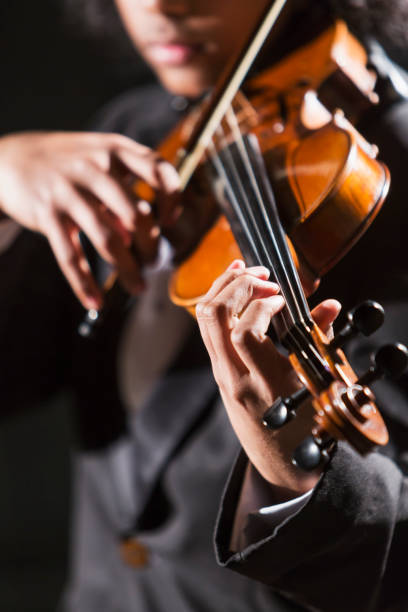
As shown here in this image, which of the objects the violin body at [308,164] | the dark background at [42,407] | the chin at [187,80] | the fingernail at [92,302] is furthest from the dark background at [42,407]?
the fingernail at [92,302]

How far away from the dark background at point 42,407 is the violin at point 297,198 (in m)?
0.61

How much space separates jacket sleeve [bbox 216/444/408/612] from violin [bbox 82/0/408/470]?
0.04 m

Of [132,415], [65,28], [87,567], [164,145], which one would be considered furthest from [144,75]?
[87,567]

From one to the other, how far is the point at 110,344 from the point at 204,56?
307 mm

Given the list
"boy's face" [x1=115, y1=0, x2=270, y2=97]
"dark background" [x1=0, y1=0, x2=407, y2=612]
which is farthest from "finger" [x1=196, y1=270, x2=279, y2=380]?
"dark background" [x1=0, y1=0, x2=407, y2=612]

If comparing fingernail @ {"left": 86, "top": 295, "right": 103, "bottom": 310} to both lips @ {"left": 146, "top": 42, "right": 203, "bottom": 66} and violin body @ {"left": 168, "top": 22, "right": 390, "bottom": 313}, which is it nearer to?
violin body @ {"left": 168, "top": 22, "right": 390, "bottom": 313}

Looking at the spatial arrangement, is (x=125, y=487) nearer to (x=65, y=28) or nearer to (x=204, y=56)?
(x=204, y=56)

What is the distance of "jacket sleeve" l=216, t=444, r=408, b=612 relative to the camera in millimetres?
273

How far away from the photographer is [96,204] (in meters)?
0.42

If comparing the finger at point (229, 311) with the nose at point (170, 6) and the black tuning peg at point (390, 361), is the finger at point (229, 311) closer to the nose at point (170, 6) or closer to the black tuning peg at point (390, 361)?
the black tuning peg at point (390, 361)

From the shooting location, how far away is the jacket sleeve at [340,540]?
0.27m

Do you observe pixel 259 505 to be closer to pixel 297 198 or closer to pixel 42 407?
pixel 297 198

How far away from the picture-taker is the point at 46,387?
75 cm

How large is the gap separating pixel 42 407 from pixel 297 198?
105cm
